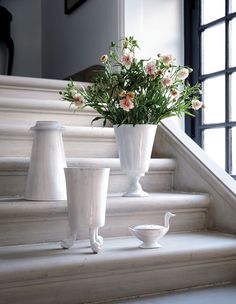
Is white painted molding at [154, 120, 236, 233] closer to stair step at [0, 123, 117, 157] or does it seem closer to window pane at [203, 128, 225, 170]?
stair step at [0, 123, 117, 157]

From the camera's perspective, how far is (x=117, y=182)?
211cm

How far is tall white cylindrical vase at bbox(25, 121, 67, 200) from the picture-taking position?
174 centimetres

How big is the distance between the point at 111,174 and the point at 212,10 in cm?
137

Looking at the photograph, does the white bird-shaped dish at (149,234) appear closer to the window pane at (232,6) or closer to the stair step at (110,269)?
the stair step at (110,269)

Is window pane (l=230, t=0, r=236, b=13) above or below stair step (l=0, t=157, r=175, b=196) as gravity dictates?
above

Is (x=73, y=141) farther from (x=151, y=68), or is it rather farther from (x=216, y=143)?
(x=216, y=143)

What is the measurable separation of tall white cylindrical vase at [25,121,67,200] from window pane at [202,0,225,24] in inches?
58.0

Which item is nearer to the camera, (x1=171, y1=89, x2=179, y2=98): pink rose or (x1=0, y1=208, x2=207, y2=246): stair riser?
(x1=0, y1=208, x2=207, y2=246): stair riser

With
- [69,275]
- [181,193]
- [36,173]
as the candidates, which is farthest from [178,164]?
[69,275]

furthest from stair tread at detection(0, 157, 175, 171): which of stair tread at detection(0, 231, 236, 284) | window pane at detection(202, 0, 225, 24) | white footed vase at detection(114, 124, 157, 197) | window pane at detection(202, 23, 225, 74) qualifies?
window pane at detection(202, 0, 225, 24)

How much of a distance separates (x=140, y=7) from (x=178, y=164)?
4.01 ft

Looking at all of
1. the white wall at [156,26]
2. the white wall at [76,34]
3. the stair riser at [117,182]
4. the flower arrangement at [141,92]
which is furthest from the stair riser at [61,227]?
the white wall at [76,34]

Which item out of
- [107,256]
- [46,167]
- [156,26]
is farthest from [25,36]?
[107,256]

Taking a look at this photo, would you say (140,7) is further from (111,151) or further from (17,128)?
(17,128)
